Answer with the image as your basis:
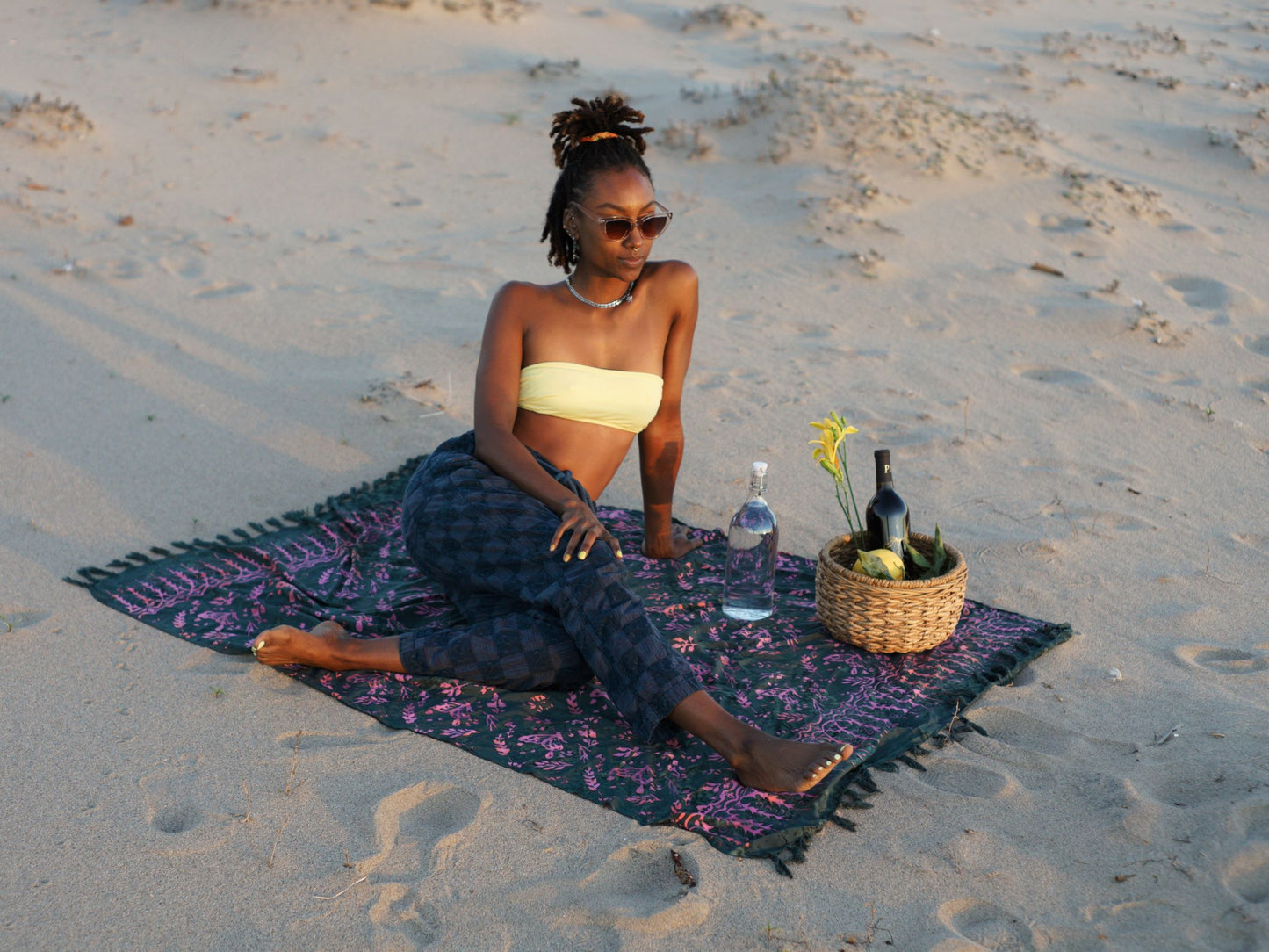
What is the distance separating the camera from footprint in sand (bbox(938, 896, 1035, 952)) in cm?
266

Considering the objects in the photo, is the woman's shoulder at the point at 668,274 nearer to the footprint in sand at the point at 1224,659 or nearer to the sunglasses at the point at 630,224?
the sunglasses at the point at 630,224

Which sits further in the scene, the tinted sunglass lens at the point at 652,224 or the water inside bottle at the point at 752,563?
the water inside bottle at the point at 752,563

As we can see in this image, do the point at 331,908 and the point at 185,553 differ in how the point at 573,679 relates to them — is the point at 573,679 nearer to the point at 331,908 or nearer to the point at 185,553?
the point at 331,908

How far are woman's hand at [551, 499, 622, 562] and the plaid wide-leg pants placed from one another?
1.3 inches

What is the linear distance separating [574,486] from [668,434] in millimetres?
640

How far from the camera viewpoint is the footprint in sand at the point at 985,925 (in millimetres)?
2664

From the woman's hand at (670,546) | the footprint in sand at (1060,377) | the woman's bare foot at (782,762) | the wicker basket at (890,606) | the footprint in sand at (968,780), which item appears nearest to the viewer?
the woman's bare foot at (782,762)

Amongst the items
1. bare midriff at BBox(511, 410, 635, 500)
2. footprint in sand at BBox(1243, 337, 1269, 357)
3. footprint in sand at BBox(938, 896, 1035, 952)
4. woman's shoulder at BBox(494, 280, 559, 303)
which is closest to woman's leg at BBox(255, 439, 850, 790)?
bare midriff at BBox(511, 410, 635, 500)

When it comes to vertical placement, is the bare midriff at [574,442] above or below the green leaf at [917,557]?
above

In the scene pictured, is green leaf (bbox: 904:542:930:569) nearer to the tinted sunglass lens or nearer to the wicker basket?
the wicker basket

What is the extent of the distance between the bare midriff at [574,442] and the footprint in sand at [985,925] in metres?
2.01

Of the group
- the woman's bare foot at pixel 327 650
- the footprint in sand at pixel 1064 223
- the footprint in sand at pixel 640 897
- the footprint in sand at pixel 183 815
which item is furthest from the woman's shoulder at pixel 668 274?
the footprint in sand at pixel 1064 223

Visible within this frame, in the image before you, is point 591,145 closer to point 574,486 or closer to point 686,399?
point 574,486

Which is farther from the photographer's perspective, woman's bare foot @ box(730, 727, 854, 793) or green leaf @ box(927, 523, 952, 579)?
green leaf @ box(927, 523, 952, 579)
